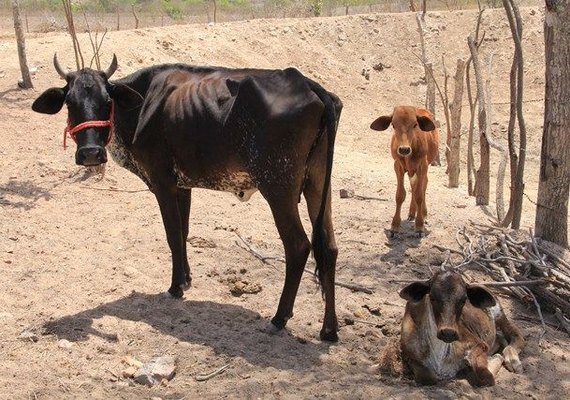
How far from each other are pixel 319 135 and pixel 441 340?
5.83ft

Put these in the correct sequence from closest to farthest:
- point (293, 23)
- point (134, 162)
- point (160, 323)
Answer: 1. point (160, 323)
2. point (134, 162)
3. point (293, 23)

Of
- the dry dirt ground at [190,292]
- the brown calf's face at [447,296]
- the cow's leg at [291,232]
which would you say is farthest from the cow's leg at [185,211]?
the brown calf's face at [447,296]

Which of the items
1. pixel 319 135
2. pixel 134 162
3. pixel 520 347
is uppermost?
pixel 319 135

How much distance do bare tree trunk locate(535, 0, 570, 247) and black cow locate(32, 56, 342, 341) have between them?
8.06 feet

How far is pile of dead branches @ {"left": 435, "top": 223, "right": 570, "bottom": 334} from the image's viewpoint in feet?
20.7

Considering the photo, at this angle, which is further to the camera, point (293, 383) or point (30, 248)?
point (30, 248)

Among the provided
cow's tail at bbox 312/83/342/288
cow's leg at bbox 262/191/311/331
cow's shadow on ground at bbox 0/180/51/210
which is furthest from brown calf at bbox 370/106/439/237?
cow's shadow on ground at bbox 0/180/51/210

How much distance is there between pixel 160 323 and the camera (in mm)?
6020

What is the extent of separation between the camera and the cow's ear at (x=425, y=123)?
8.31 m

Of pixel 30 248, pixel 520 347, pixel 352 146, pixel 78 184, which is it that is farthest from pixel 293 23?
pixel 520 347

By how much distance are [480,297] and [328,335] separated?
128 centimetres

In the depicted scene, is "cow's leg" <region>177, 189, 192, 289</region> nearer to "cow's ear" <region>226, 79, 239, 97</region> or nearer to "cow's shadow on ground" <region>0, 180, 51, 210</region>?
"cow's ear" <region>226, 79, 239, 97</region>

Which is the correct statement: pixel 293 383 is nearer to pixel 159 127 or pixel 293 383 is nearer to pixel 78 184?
pixel 159 127

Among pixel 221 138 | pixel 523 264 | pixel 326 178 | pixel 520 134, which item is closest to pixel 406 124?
pixel 520 134
